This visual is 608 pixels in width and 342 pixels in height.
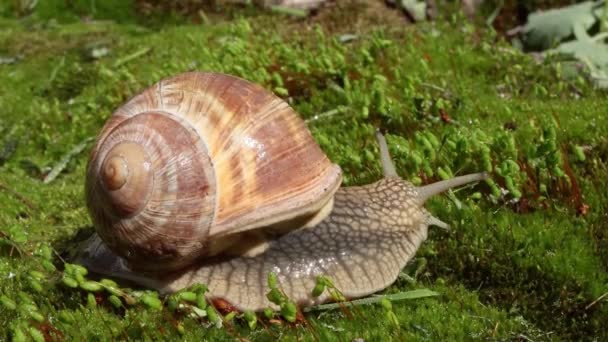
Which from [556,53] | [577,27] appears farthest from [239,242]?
[577,27]

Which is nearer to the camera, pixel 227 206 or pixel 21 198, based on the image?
pixel 227 206

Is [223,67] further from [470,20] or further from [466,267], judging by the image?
[470,20]

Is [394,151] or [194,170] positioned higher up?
[194,170]

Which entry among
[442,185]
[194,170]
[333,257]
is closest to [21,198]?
[194,170]

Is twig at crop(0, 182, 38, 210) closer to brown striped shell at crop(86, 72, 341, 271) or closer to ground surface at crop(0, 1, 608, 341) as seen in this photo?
ground surface at crop(0, 1, 608, 341)

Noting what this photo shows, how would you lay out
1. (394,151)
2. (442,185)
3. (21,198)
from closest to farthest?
(442,185), (394,151), (21,198)

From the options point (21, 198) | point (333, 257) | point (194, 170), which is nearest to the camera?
point (194, 170)

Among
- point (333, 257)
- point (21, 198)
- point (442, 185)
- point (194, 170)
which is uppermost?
point (194, 170)

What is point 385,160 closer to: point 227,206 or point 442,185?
point 442,185
